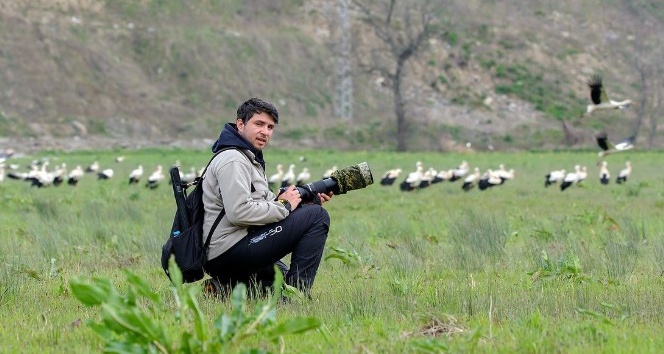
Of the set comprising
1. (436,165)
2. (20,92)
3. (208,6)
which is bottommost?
(436,165)

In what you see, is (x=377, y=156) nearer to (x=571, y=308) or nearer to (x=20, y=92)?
(x=20, y=92)

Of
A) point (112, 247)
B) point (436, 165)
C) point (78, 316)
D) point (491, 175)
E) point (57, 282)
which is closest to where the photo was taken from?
point (78, 316)

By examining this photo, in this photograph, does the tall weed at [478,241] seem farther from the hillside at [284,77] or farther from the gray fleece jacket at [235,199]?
the hillside at [284,77]

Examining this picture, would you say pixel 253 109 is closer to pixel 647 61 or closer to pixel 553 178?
pixel 553 178

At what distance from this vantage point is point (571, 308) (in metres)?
6.16

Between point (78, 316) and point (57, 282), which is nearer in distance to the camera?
point (78, 316)

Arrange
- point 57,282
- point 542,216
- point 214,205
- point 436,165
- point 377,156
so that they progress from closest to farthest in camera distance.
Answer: point 214,205 → point 57,282 → point 542,216 → point 436,165 → point 377,156

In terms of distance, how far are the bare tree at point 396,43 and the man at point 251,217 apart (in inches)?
1645

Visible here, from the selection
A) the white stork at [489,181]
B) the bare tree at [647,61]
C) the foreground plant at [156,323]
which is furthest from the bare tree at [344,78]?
the foreground plant at [156,323]

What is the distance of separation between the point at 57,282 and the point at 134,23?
47.4 meters

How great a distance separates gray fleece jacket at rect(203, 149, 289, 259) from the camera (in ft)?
21.4

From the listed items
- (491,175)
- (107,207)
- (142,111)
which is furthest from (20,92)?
(107,207)

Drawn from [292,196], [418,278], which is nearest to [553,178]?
[418,278]

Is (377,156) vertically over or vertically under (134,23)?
under
